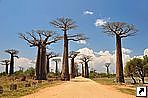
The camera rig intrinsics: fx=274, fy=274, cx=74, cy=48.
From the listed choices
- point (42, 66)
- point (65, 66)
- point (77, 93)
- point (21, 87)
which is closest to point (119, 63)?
point (65, 66)

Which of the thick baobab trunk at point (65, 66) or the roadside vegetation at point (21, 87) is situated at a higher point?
the thick baobab trunk at point (65, 66)

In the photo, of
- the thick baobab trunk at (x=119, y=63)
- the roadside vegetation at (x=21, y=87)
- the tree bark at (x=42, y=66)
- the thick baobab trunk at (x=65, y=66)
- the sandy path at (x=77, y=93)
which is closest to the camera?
the sandy path at (x=77, y=93)

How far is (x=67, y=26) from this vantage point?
51.5m

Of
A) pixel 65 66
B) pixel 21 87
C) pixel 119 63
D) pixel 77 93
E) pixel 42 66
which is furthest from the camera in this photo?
pixel 42 66

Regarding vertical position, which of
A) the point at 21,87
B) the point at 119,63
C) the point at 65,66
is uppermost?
the point at 119,63

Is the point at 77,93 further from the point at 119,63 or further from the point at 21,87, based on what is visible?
the point at 119,63

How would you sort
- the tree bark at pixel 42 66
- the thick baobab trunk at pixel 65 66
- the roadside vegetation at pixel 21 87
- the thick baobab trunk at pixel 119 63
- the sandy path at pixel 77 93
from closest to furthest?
the sandy path at pixel 77 93 < the roadside vegetation at pixel 21 87 < the thick baobab trunk at pixel 119 63 < the thick baobab trunk at pixel 65 66 < the tree bark at pixel 42 66

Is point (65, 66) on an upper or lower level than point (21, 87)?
upper

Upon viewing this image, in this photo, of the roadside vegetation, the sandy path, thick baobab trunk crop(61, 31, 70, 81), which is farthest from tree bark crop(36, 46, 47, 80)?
the sandy path

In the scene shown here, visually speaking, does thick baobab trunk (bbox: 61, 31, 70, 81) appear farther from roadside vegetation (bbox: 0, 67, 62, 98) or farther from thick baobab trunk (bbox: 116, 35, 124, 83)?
thick baobab trunk (bbox: 116, 35, 124, 83)

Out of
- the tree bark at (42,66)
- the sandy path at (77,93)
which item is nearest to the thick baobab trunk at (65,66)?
the tree bark at (42,66)

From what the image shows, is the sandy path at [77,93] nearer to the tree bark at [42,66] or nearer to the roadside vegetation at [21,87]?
the roadside vegetation at [21,87]

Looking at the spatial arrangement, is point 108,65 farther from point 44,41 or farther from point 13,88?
point 13,88

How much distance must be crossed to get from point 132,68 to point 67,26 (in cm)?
1842
